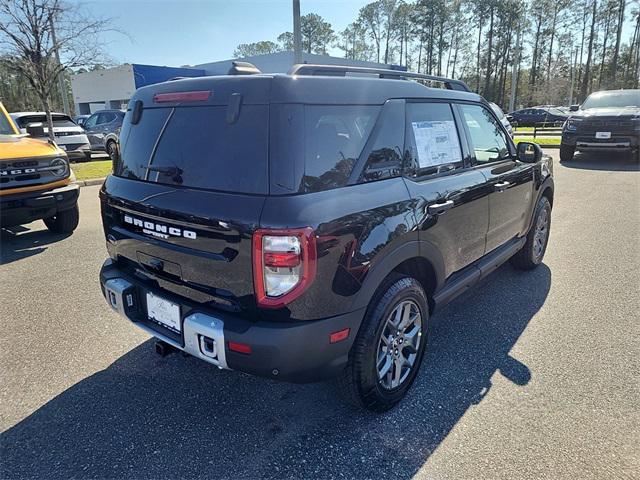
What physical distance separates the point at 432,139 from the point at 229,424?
2.11 meters

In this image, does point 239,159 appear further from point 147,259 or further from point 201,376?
point 201,376

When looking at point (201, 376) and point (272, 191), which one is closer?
point (272, 191)

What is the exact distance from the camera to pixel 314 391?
8.90 ft

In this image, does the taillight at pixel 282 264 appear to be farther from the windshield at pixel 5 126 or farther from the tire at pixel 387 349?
the windshield at pixel 5 126

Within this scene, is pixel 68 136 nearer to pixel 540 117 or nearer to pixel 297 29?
pixel 297 29

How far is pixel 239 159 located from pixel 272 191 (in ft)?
0.85

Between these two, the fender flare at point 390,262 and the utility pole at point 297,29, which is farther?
the utility pole at point 297,29

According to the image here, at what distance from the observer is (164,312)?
2365 millimetres

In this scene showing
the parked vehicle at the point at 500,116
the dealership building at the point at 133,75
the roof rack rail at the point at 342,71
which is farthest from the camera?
the dealership building at the point at 133,75

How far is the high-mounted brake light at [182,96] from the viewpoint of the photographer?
225 centimetres

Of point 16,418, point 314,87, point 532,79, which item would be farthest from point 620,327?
point 532,79

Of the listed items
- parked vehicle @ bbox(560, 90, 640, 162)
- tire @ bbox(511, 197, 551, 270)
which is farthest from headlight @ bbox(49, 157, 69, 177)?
parked vehicle @ bbox(560, 90, 640, 162)

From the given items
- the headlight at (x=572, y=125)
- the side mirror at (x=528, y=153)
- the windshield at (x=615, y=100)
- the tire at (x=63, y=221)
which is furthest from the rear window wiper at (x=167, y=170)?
the windshield at (x=615, y=100)

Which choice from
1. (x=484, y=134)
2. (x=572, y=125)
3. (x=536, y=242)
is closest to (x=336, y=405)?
(x=484, y=134)
